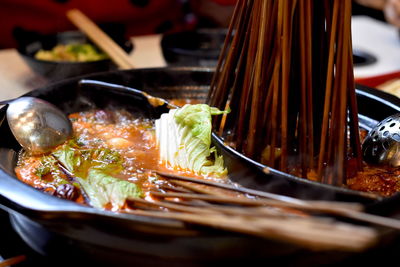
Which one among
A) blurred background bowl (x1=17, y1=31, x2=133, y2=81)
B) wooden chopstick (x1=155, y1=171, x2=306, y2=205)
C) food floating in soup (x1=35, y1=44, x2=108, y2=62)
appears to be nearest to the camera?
wooden chopstick (x1=155, y1=171, x2=306, y2=205)

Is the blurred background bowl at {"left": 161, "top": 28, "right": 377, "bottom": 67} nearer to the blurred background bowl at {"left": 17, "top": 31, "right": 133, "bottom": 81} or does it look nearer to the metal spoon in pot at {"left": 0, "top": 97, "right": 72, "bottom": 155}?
the blurred background bowl at {"left": 17, "top": 31, "right": 133, "bottom": 81}


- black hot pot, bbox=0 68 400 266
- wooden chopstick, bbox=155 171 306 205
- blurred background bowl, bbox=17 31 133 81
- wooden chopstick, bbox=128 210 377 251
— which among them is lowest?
black hot pot, bbox=0 68 400 266

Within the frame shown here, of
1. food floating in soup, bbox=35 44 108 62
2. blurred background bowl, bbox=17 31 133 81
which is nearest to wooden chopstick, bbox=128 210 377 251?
blurred background bowl, bbox=17 31 133 81

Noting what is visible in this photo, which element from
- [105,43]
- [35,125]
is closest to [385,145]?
[35,125]

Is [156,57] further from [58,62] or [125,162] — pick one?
[125,162]

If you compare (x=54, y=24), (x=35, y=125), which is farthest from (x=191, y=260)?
(x=54, y=24)

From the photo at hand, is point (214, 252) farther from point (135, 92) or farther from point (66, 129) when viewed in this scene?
point (135, 92)
